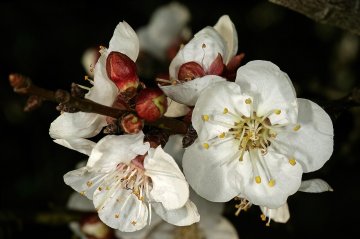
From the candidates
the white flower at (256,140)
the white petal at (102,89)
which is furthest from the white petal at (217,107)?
the white petal at (102,89)

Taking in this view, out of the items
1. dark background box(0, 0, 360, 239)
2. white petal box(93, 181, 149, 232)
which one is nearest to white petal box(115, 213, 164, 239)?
dark background box(0, 0, 360, 239)

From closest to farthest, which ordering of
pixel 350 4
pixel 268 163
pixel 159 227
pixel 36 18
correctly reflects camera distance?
pixel 268 163
pixel 350 4
pixel 159 227
pixel 36 18

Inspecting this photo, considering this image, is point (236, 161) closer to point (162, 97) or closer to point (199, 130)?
point (199, 130)

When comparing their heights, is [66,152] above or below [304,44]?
below

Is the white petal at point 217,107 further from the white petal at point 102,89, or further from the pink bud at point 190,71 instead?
the white petal at point 102,89

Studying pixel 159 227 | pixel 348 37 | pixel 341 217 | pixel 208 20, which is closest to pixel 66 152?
pixel 159 227

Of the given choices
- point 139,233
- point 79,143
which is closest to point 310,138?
point 79,143
